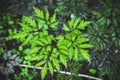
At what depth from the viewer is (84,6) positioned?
2.15 meters

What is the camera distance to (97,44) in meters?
1.98

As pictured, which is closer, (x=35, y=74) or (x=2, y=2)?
(x=35, y=74)

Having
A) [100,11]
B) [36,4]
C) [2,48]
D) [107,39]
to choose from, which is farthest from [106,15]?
[2,48]

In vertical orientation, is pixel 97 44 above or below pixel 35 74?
above

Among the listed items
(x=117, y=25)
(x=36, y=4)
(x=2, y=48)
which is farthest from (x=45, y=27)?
(x=2, y=48)

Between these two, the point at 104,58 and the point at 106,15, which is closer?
the point at 106,15

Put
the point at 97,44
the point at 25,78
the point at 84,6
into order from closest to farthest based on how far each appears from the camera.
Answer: the point at 97,44
the point at 84,6
the point at 25,78

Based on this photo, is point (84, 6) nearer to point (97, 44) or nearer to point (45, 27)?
point (97, 44)

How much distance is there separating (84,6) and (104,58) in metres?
0.65

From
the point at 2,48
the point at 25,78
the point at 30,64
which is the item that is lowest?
the point at 25,78

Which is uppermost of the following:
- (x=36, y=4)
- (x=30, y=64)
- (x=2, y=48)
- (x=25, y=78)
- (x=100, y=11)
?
(x=36, y=4)

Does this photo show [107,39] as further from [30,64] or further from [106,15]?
[30,64]

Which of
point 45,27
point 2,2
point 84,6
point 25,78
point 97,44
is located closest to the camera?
point 45,27

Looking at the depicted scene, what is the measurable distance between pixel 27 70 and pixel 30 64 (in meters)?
0.09
